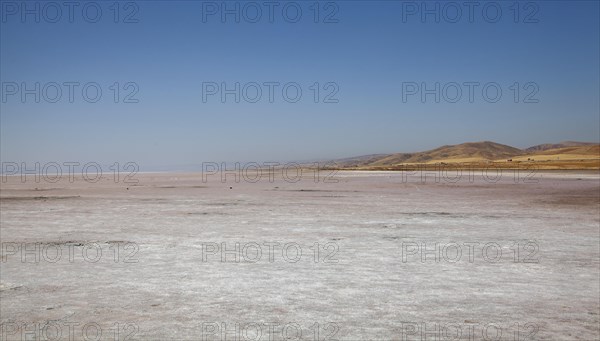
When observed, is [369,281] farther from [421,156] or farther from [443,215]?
[421,156]

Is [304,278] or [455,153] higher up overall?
[455,153]

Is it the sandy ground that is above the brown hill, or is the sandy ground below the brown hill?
below

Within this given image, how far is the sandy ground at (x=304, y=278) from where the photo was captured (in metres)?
4.24

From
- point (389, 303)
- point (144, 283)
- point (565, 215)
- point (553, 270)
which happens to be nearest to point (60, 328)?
point (144, 283)

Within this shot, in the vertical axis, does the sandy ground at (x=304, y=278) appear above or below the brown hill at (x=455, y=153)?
below

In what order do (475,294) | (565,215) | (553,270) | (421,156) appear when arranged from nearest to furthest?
(475,294), (553,270), (565,215), (421,156)

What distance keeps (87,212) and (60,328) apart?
10.4m

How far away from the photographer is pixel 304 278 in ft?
19.6

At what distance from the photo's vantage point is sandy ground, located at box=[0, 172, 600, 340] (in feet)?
13.9

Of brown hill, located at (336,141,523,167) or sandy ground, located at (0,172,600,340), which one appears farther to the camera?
brown hill, located at (336,141,523,167)

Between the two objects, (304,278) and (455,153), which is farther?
(455,153)

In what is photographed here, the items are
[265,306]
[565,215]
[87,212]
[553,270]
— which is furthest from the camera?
[87,212]

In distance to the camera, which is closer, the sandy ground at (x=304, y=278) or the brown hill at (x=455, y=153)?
the sandy ground at (x=304, y=278)

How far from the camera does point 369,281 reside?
18.9 feet
